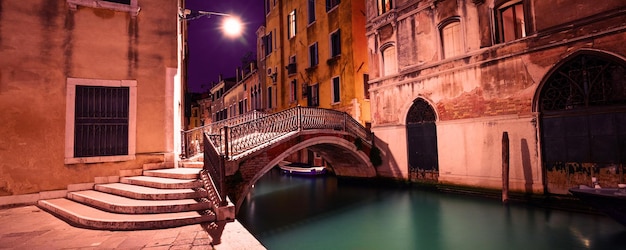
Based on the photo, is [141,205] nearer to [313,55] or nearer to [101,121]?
[101,121]

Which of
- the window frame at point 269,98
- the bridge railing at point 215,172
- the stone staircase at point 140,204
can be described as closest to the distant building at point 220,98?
the window frame at point 269,98

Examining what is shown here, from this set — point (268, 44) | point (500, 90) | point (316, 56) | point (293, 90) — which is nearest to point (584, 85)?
point (500, 90)

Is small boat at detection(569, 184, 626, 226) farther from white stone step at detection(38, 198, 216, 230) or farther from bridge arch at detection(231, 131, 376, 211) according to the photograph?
white stone step at detection(38, 198, 216, 230)

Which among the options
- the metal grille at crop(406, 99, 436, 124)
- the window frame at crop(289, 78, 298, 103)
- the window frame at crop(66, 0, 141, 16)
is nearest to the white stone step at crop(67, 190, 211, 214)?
the window frame at crop(66, 0, 141, 16)

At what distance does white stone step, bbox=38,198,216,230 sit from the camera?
4906 mm

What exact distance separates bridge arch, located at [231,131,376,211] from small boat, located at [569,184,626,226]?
7.53 metres

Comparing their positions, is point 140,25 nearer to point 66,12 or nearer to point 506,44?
point 66,12

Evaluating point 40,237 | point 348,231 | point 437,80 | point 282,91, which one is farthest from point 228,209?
point 282,91

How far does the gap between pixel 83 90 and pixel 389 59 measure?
36.8ft

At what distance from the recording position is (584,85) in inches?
323

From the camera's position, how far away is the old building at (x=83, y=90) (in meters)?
6.88

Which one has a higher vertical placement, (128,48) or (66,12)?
(66,12)

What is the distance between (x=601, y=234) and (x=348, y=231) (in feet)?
18.0

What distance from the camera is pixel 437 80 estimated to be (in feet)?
38.3
